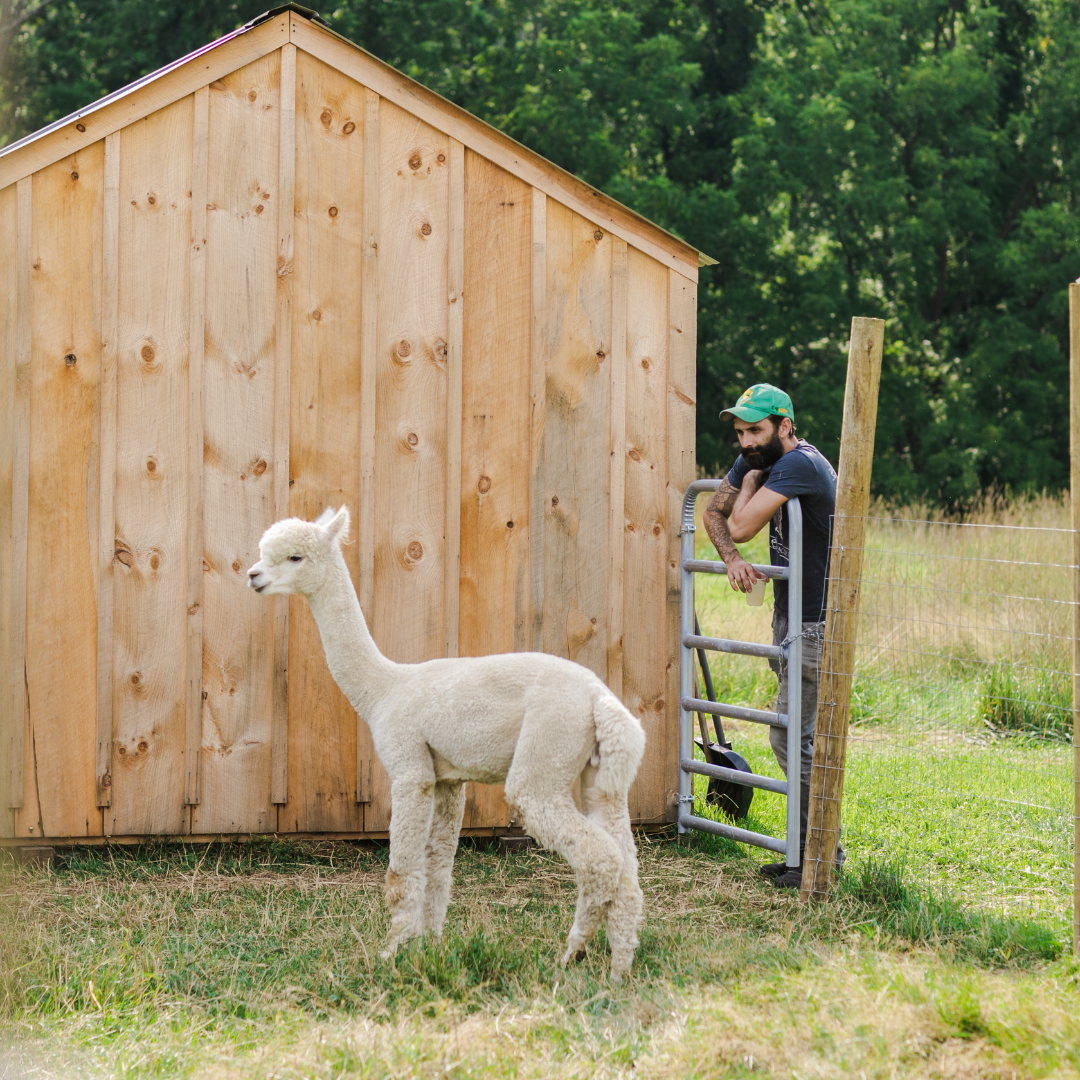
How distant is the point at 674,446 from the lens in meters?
5.93

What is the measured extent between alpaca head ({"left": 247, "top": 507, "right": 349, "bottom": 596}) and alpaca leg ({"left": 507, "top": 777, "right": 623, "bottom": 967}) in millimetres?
1042

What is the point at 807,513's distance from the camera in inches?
205

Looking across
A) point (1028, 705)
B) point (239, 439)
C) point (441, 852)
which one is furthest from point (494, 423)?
point (1028, 705)

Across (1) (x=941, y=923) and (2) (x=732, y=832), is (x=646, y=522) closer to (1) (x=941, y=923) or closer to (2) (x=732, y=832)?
(2) (x=732, y=832)

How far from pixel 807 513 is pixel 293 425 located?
8.04ft

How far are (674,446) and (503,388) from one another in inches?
37.8

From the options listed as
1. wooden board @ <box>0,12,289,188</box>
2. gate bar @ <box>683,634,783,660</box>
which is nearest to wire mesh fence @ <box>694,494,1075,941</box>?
gate bar @ <box>683,634,783,660</box>

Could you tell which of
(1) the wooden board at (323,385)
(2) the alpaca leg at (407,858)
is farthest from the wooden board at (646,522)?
(2) the alpaca leg at (407,858)

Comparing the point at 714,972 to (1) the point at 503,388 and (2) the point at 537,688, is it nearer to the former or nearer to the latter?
(2) the point at 537,688

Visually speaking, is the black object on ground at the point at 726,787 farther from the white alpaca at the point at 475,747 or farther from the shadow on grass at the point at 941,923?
the white alpaca at the point at 475,747

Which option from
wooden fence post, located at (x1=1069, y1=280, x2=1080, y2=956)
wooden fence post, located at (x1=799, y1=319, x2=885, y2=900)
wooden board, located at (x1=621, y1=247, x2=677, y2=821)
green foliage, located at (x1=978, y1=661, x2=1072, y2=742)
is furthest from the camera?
green foliage, located at (x1=978, y1=661, x2=1072, y2=742)

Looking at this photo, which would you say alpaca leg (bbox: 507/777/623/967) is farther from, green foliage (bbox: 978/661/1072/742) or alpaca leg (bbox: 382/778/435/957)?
green foliage (bbox: 978/661/1072/742)

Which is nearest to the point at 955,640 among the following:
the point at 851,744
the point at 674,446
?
the point at 851,744

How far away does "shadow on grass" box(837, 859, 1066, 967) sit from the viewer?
156 inches
